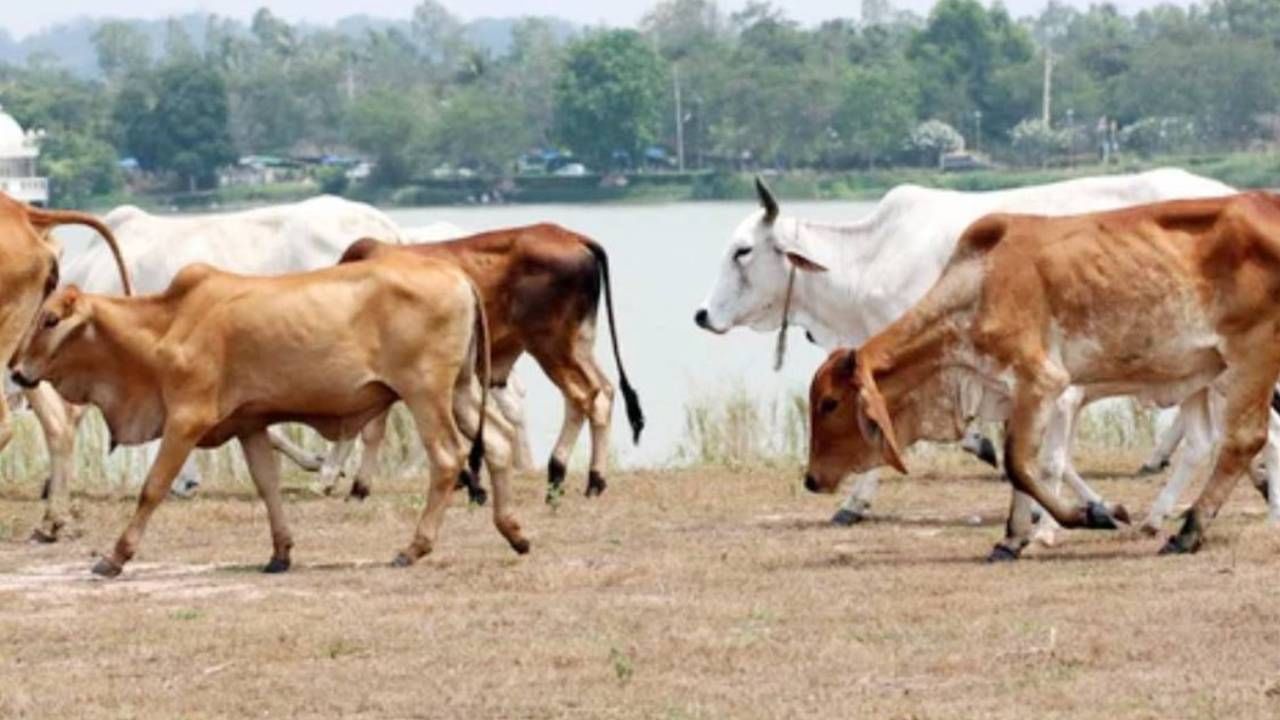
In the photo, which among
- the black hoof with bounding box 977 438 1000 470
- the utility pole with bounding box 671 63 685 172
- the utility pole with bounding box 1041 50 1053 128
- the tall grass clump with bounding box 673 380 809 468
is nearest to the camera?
the black hoof with bounding box 977 438 1000 470

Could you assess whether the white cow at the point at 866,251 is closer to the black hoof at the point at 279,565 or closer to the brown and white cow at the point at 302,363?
the brown and white cow at the point at 302,363

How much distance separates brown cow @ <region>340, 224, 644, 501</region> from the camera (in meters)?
17.1

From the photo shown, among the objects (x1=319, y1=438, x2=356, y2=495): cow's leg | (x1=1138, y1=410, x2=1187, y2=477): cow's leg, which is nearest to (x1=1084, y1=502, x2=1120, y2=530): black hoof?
(x1=1138, y1=410, x2=1187, y2=477): cow's leg

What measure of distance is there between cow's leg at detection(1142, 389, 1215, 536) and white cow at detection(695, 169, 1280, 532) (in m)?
1.70

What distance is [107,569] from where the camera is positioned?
46.0 ft

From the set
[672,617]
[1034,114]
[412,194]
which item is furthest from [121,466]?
[1034,114]

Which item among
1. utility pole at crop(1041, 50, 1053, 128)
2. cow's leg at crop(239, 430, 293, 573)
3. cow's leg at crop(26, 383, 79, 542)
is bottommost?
utility pole at crop(1041, 50, 1053, 128)

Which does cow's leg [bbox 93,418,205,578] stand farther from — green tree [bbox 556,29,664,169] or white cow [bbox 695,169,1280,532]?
green tree [bbox 556,29,664,169]

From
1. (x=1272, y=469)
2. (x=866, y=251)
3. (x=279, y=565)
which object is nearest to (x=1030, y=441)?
(x=1272, y=469)

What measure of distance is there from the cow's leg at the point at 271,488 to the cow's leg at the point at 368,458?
3356 mm

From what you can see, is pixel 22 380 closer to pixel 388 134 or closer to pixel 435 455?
pixel 435 455

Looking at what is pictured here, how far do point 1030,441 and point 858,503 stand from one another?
223 centimetres

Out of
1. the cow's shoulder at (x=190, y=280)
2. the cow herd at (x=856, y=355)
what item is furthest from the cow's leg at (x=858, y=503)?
the cow's shoulder at (x=190, y=280)

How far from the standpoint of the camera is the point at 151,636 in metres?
12.1
